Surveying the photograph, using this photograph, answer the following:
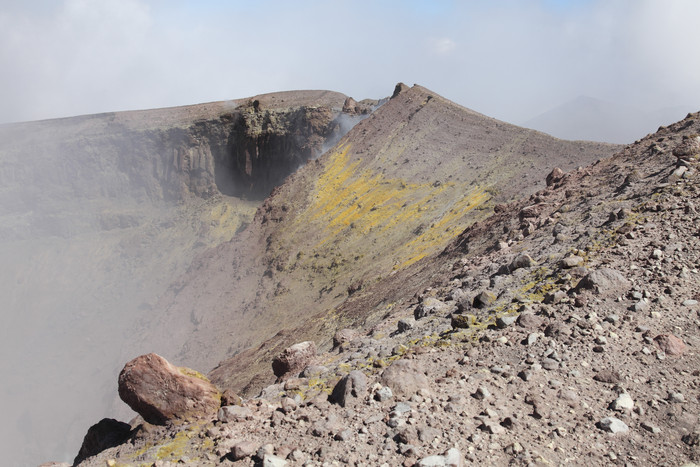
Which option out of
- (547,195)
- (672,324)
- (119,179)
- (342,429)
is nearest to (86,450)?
(342,429)

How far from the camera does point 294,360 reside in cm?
802

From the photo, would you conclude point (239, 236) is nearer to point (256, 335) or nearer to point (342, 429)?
point (256, 335)

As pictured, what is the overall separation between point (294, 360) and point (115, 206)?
54479mm

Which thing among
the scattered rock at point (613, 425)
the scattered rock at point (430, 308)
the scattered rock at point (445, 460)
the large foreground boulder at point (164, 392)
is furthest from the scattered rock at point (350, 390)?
the scattered rock at point (430, 308)

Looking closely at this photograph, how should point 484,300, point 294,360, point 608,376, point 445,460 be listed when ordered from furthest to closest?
point 294,360
point 484,300
point 608,376
point 445,460

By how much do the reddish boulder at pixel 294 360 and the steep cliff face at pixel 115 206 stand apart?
33.2 metres

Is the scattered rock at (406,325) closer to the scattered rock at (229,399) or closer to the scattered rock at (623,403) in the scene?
the scattered rock at (229,399)

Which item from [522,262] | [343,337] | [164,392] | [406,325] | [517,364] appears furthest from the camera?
[343,337]

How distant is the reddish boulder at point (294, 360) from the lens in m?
7.95

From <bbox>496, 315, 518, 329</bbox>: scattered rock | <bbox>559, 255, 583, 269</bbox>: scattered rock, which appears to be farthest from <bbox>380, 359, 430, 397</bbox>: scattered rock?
<bbox>559, 255, 583, 269</bbox>: scattered rock

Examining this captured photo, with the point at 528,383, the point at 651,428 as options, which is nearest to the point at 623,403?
the point at 651,428

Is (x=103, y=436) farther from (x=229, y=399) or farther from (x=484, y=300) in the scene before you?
(x=484, y=300)

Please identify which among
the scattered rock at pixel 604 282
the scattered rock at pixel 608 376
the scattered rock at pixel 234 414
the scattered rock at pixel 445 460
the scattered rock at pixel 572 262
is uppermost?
the scattered rock at pixel 234 414

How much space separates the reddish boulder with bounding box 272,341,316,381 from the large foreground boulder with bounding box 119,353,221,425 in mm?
1889
